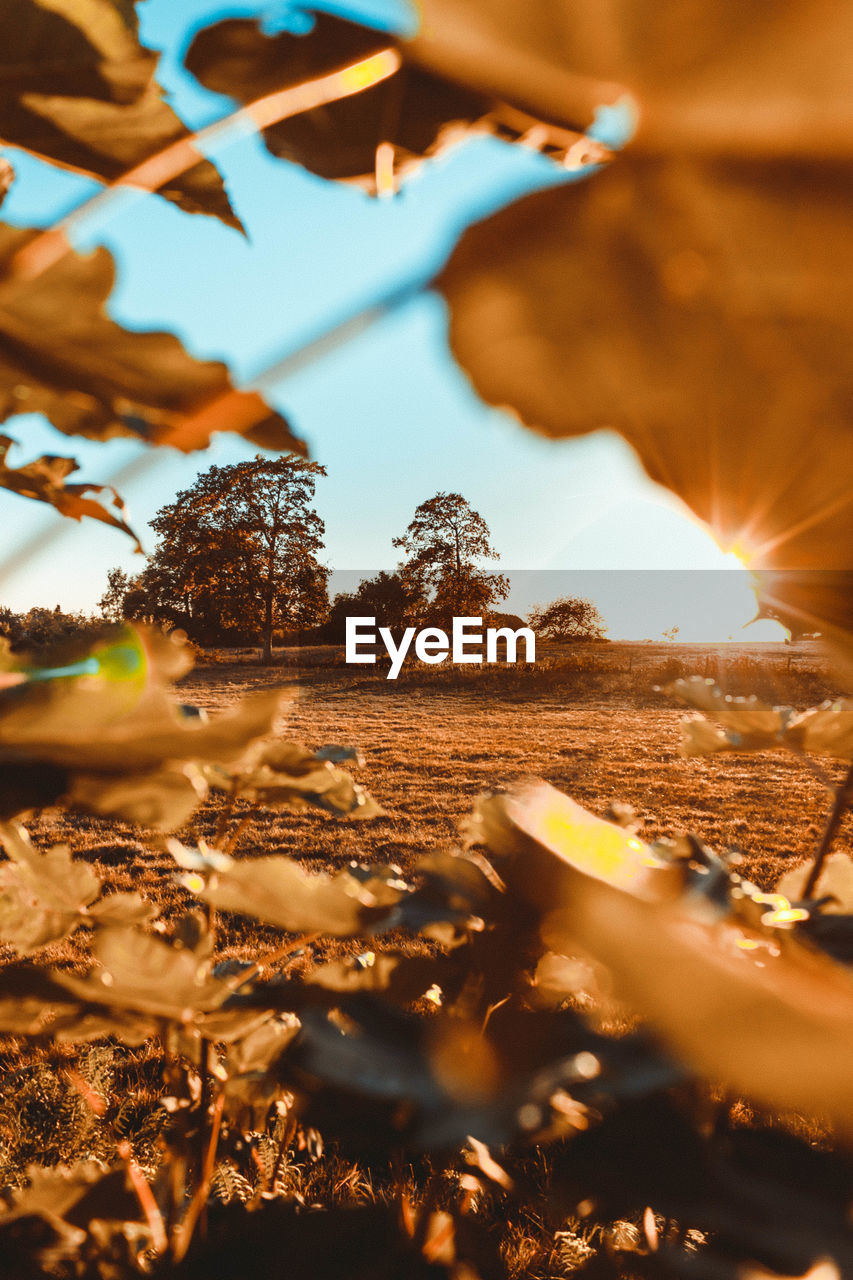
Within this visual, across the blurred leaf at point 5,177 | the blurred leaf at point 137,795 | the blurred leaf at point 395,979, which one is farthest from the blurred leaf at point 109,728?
the blurred leaf at point 5,177

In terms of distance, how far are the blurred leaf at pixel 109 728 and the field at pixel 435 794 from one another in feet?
0.14

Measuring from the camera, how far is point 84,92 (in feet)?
1.67

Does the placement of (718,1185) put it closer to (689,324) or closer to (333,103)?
(689,324)

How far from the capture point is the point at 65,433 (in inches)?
25.0

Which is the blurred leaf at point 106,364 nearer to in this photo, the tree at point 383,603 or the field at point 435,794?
the field at point 435,794

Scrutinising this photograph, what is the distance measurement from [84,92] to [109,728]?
51cm

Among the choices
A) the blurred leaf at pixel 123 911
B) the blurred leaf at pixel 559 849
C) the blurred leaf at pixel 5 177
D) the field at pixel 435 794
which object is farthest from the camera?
the field at pixel 435 794

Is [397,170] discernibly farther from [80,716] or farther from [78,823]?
[78,823]

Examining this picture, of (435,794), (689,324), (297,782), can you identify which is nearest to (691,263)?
(689,324)

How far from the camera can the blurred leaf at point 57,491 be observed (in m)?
0.77

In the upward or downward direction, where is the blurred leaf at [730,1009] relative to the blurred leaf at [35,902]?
upward

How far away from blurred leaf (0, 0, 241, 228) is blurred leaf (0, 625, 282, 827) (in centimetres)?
41

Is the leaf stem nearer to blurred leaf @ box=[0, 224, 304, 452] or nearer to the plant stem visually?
blurred leaf @ box=[0, 224, 304, 452]

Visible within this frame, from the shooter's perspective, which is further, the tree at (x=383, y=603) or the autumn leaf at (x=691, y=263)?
the tree at (x=383, y=603)
